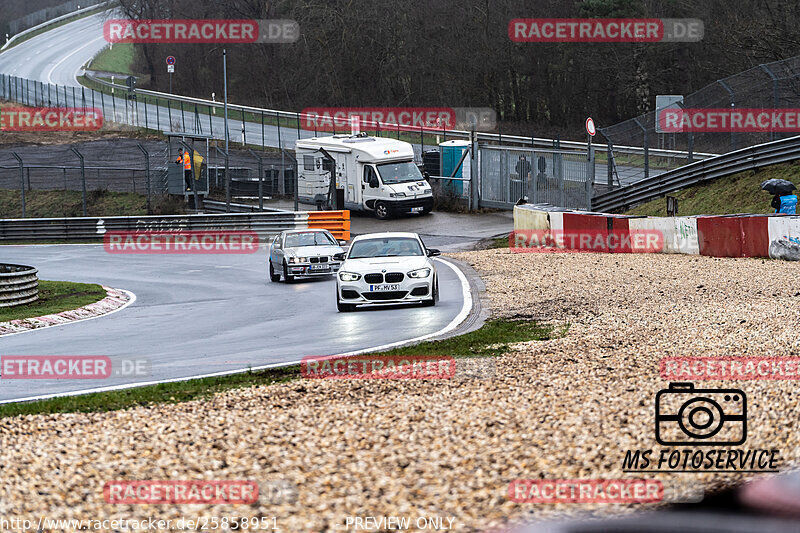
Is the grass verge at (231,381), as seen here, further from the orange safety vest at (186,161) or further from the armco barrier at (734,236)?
the orange safety vest at (186,161)

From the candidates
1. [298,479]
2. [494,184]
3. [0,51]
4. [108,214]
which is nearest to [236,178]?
[108,214]

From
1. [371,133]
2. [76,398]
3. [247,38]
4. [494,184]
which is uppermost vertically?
[247,38]

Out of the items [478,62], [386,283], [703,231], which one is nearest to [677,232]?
[703,231]

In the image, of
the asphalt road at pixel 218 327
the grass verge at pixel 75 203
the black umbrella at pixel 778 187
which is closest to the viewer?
the asphalt road at pixel 218 327

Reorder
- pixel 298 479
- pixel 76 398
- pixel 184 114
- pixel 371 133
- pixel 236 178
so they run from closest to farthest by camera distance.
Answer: pixel 298 479, pixel 76 398, pixel 236 178, pixel 371 133, pixel 184 114

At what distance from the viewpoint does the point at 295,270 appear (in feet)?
76.1

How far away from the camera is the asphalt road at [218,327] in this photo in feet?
41.6

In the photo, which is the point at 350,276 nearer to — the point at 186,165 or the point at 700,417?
Result: the point at 700,417

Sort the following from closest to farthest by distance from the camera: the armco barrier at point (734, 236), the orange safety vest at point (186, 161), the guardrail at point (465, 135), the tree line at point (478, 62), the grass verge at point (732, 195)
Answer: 1. the armco barrier at point (734, 236)
2. the grass verge at point (732, 195)
3. the guardrail at point (465, 135)
4. the orange safety vest at point (186, 161)
5. the tree line at point (478, 62)

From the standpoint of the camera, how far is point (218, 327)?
639 inches

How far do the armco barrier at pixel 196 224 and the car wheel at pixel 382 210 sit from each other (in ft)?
11.4

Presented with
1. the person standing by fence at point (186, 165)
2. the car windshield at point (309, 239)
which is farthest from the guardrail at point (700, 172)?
the person standing by fence at point (186, 165)

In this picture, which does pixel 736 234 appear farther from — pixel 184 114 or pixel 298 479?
pixel 184 114

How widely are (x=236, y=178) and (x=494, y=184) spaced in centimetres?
1164
